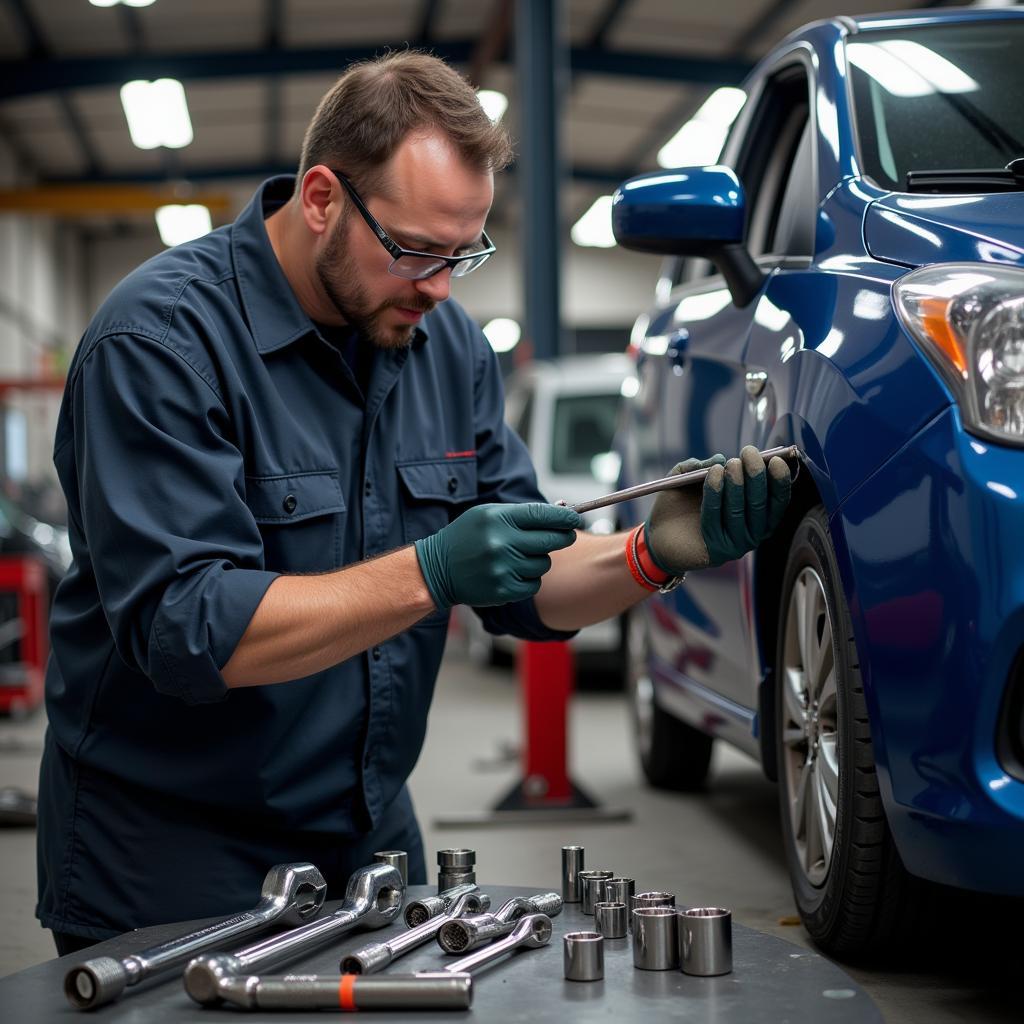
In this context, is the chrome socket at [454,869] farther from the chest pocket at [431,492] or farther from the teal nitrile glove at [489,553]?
the chest pocket at [431,492]

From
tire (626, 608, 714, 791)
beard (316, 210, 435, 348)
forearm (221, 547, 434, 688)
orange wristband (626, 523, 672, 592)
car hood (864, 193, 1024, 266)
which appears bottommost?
tire (626, 608, 714, 791)

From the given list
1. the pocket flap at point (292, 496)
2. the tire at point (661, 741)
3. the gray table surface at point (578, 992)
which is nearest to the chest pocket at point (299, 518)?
the pocket flap at point (292, 496)

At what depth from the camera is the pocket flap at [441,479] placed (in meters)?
2.15

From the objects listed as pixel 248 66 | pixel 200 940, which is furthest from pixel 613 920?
pixel 248 66

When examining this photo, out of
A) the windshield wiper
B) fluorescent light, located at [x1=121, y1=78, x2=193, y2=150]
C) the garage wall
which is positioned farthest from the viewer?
the garage wall

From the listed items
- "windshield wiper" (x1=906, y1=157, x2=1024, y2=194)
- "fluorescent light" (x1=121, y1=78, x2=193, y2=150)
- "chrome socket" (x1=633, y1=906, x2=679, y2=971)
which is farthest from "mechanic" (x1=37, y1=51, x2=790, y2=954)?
"fluorescent light" (x1=121, y1=78, x2=193, y2=150)

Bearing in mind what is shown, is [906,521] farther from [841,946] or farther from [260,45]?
[260,45]

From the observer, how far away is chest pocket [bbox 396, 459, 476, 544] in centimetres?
216

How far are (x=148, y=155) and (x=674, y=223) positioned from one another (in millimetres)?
17257

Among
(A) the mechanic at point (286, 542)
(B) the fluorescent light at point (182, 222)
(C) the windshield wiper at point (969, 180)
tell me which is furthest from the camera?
(B) the fluorescent light at point (182, 222)

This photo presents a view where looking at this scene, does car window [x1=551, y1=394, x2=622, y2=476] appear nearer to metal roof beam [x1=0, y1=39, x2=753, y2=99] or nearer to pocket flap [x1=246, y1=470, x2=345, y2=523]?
pocket flap [x1=246, y1=470, x2=345, y2=523]

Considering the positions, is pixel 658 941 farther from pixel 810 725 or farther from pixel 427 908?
pixel 810 725

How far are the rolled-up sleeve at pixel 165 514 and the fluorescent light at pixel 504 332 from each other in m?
23.3

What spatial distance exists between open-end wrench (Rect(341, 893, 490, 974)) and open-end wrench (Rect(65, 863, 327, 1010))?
0.38 feet
